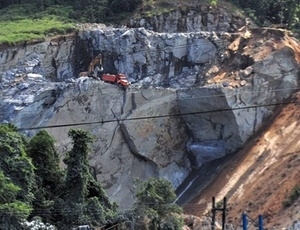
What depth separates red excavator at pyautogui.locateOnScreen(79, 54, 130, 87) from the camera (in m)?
41.8

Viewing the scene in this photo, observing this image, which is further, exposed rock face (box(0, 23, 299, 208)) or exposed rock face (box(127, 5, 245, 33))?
exposed rock face (box(127, 5, 245, 33))

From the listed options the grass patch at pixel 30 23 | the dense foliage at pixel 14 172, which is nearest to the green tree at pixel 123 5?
the grass patch at pixel 30 23

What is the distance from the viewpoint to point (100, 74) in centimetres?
4491

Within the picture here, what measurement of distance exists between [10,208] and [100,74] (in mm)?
19727

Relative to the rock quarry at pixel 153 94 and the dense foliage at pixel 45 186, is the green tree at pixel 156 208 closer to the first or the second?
the dense foliage at pixel 45 186

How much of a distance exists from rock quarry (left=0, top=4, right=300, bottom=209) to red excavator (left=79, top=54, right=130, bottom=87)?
→ 0.34 meters

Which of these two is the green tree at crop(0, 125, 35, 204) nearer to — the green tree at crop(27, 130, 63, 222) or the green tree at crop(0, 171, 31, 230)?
the green tree at crop(0, 171, 31, 230)

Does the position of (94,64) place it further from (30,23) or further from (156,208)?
(156,208)

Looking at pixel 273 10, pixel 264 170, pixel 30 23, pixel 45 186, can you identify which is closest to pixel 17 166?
pixel 45 186

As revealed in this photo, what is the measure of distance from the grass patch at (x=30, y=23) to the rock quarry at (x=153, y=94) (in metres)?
0.77

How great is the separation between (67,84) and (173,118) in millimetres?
5785

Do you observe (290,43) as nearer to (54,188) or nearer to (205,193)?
(205,193)

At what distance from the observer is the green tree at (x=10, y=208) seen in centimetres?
2597

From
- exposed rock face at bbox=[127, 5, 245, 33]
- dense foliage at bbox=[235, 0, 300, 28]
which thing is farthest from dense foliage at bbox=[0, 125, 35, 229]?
dense foliage at bbox=[235, 0, 300, 28]
